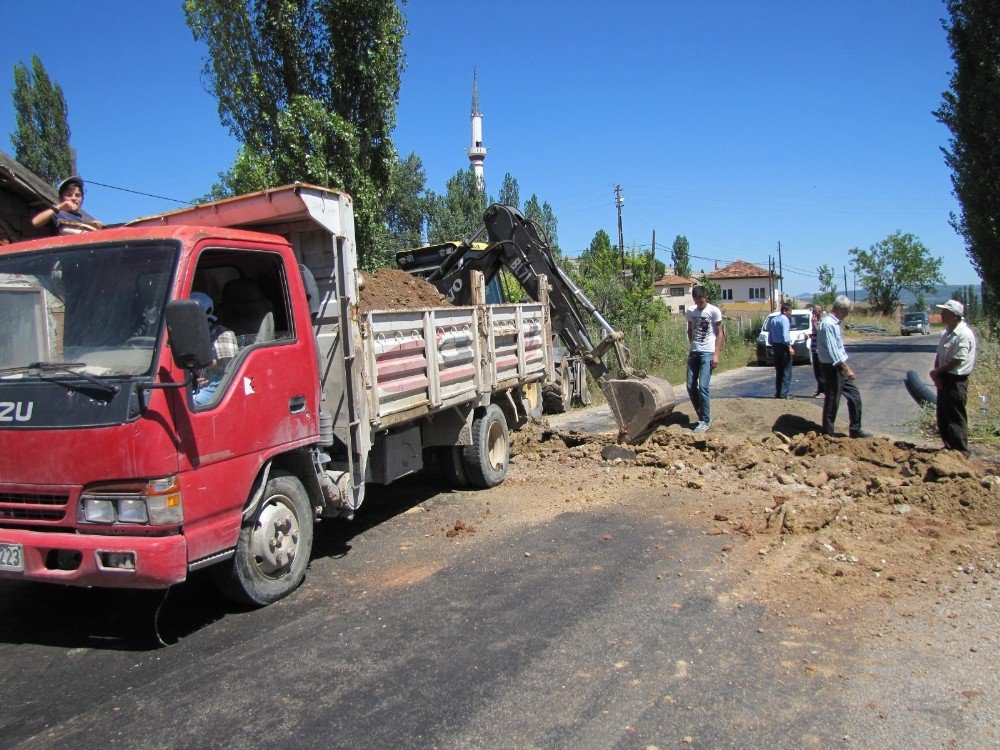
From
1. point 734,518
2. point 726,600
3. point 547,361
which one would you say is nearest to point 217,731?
point 726,600

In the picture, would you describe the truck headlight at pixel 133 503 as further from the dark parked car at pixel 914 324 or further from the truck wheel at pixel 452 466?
the dark parked car at pixel 914 324

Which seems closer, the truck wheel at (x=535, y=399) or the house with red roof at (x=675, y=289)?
the truck wheel at (x=535, y=399)

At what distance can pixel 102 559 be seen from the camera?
417cm

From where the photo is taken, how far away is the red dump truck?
164 inches

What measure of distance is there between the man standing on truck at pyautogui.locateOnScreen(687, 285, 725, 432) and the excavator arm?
18.3 inches

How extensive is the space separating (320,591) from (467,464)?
2.88m

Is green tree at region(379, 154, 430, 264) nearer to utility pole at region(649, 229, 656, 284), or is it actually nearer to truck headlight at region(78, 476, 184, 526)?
utility pole at region(649, 229, 656, 284)

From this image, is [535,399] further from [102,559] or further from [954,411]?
[102,559]

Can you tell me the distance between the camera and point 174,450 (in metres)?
4.23

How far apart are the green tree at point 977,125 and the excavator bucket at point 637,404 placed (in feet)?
53.0

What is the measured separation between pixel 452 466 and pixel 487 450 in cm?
40

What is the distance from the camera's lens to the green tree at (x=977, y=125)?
20.0m

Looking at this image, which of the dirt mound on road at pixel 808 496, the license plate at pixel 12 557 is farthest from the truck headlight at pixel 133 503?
the dirt mound on road at pixel 808 496

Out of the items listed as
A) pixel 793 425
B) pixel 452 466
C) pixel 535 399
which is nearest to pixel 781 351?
pixel 793 425
